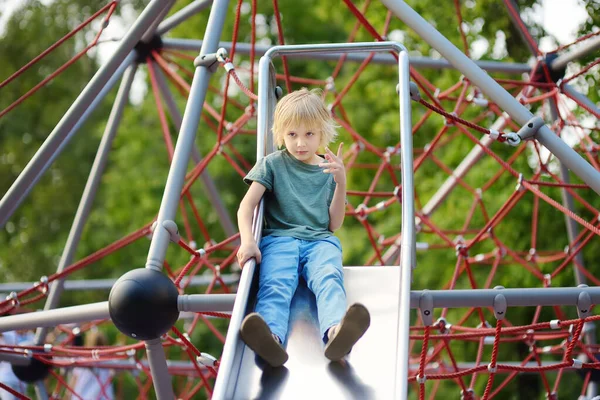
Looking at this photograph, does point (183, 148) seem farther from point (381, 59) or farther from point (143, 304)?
point (381, 59)

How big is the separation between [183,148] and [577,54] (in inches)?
110

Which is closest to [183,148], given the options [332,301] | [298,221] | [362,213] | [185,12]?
[298,221]

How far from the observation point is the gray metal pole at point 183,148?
327 cm

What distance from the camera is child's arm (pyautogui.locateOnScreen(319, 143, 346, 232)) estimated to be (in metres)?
3.17

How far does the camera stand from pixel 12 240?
14.9m

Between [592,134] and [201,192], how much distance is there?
6.47 metres

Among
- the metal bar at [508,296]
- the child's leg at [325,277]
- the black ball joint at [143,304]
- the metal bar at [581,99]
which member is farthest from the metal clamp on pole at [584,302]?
the metal bar at [581,99]

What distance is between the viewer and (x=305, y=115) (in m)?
3.26

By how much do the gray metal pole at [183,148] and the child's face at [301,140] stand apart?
1.41 ft

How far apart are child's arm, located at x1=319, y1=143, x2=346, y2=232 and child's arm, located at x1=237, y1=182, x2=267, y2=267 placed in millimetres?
269

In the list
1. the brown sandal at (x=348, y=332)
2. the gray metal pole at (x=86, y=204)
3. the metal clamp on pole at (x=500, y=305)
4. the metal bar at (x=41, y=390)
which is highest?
the gray metal pole at (x=86, y=204)

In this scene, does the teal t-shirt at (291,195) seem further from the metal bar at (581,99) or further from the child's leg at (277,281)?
the metal bar at (581,99)

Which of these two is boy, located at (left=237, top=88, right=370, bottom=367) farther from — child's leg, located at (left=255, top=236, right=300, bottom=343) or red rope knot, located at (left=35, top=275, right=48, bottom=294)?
red rope knot, located at (left=35, top=275, right=48, bottom=294)

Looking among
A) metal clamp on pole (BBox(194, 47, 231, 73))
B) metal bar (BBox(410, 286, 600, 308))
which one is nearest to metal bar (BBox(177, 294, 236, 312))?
metal bar (BBox(410, 286, 600, 308))
